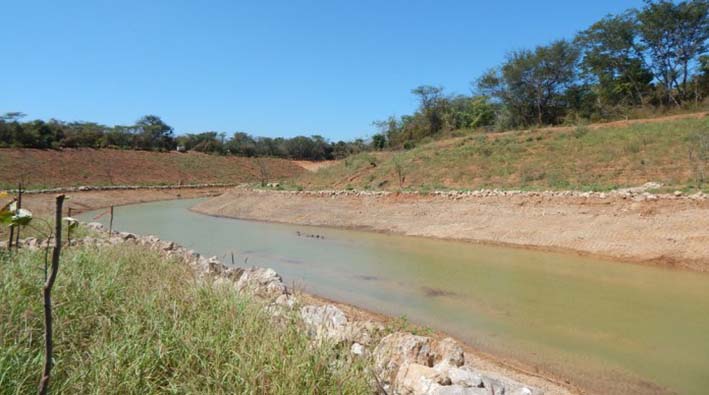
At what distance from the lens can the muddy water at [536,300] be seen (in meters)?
4.61

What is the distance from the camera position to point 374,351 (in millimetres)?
3348

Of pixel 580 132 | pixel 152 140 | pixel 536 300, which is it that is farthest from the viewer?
pixel 152 140

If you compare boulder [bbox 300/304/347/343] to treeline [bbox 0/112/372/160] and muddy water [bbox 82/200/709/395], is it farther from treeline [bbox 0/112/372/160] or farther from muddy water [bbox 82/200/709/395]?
treeline [bbox 0/112/372/160]

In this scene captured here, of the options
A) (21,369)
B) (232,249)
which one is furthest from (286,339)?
(232,249)

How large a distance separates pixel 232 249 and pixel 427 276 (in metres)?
5.87

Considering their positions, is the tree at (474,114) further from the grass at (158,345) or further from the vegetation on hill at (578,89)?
the grass at (158,345)

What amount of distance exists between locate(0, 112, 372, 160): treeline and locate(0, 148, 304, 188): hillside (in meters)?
2.17

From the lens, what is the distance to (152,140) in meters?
48.8

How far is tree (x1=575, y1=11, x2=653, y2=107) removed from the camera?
28.6m

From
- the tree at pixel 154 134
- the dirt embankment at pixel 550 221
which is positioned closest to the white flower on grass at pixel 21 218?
the dirt embankment at pixel 550 221

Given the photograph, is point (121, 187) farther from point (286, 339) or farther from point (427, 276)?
point (286, 339)

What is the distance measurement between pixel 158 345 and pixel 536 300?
230 inches

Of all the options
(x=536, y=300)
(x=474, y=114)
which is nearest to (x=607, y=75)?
(x=474, y=114)

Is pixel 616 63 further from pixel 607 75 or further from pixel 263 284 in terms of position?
pixel 263 284
